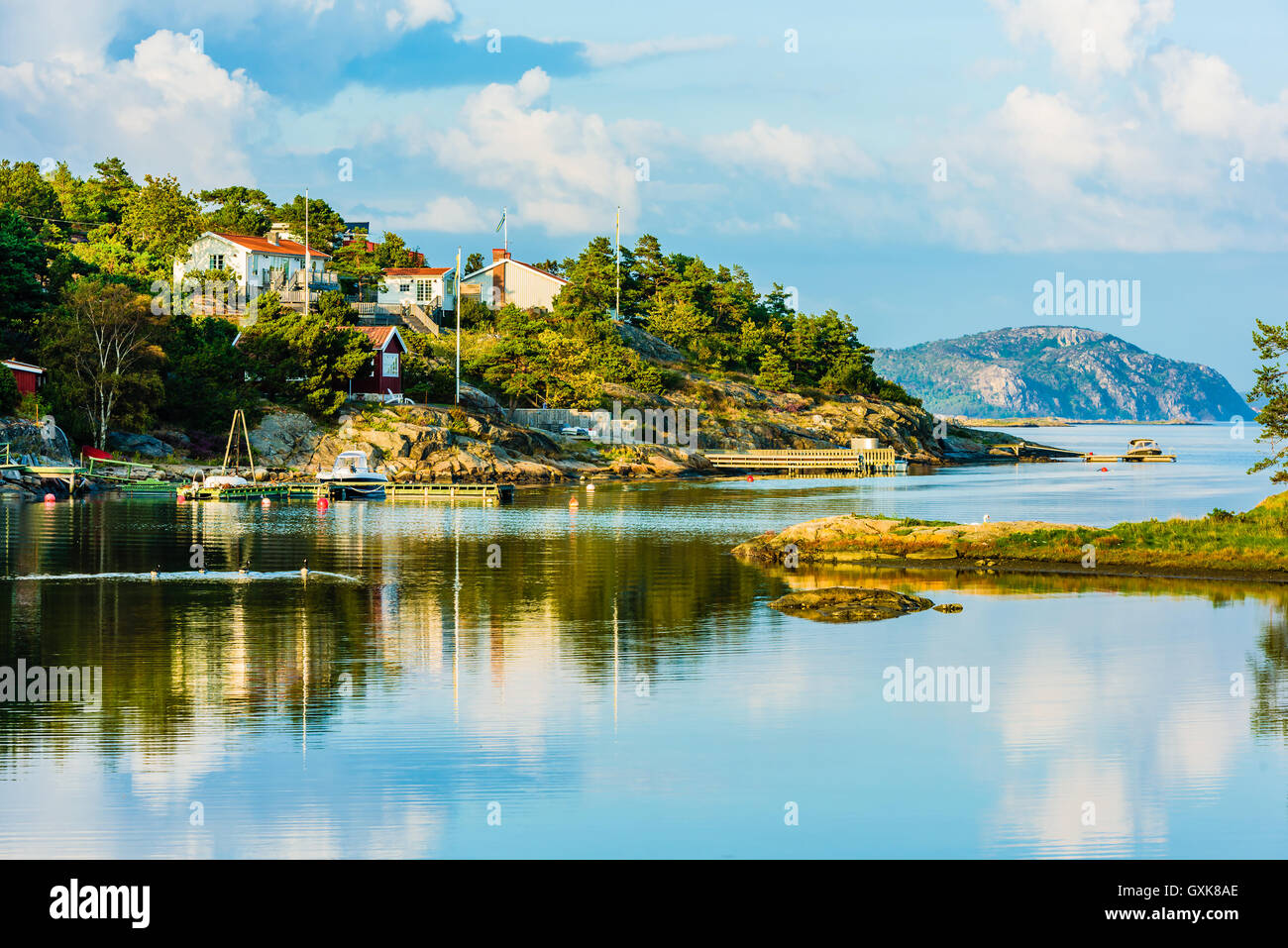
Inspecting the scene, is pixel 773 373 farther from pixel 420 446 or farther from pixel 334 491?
pixel 334 491

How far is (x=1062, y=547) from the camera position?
4250 centimetres

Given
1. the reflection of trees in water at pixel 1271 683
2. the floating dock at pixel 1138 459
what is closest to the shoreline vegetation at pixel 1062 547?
the reflection of trees in water at pixel 1271 683

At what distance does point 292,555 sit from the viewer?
47.9 metres

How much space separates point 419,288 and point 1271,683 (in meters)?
106

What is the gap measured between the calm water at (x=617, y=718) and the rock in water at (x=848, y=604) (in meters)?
0.94

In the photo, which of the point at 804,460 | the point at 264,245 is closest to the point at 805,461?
the point at 804,460

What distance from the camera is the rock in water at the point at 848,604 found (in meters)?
33.8

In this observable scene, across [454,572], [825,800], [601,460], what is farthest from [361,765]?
[601,460]

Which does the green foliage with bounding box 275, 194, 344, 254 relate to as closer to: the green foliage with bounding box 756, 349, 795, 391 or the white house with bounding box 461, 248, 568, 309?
the white house with bounding box 461, 248, 568, 309

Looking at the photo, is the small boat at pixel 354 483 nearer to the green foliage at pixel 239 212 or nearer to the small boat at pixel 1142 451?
the green foliage at pixel 239 212
